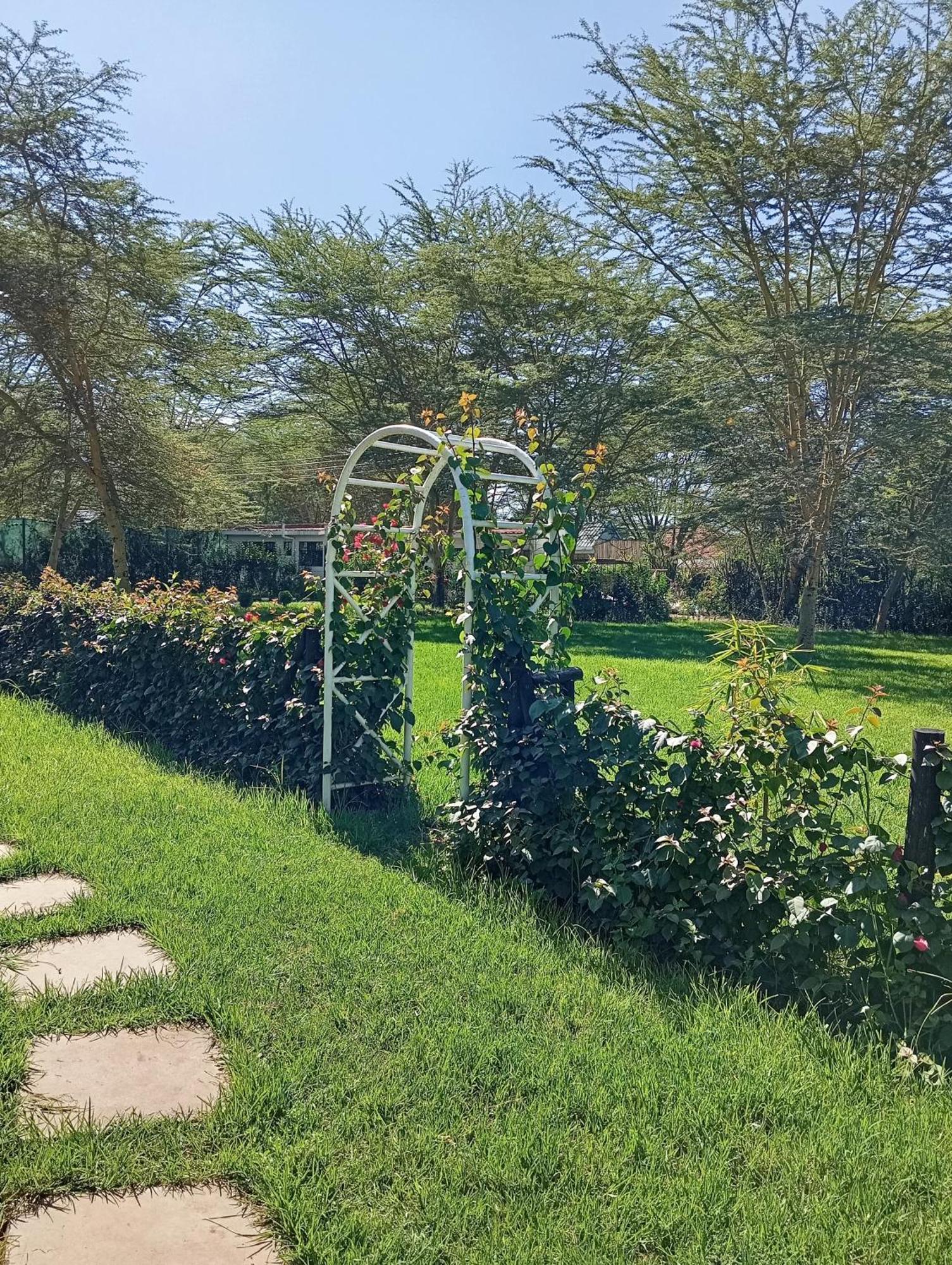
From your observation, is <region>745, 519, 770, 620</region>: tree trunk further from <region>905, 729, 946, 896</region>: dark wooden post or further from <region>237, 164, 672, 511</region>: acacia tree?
<region>905, 729, 946, 896</region>: dark wooden post

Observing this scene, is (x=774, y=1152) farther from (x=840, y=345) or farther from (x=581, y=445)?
(x=581, y=445)

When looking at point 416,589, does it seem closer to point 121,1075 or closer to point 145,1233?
point 121,1075

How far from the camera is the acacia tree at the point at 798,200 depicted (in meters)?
11.9

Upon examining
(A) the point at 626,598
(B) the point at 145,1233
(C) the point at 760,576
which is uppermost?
(C) the point at 760,576

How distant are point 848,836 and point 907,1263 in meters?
1.25

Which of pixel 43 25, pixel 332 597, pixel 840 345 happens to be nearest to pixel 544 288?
pixel 840 345

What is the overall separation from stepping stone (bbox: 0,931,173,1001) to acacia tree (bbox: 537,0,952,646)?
11055 mm

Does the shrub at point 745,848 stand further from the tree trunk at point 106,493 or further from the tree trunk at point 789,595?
the tree trunk at point 789,595

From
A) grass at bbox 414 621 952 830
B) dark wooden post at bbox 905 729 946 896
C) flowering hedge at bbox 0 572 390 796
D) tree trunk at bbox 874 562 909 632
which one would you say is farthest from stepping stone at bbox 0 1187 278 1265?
tree trunk at bbox 874 562 909 632

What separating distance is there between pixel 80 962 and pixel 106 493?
13912 mm

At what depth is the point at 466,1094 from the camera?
7.50ft

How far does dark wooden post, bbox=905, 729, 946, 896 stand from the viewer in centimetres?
267

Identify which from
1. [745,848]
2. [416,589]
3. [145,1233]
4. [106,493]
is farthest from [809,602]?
[145,1233]

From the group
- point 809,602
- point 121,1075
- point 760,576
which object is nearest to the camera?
point 121,1075
